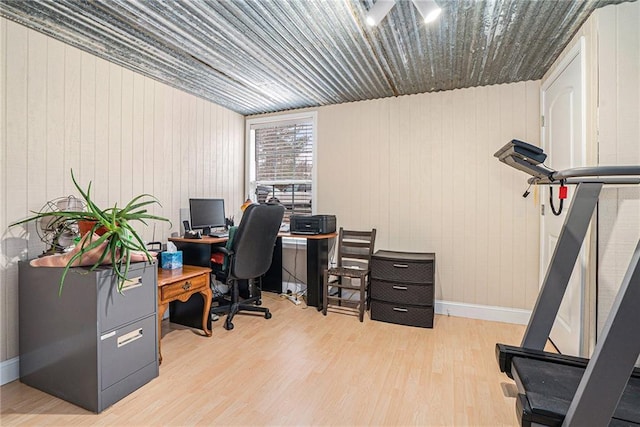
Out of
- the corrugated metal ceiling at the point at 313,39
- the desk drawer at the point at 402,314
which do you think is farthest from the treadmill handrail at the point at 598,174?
the desk drawer at the point at 402,314

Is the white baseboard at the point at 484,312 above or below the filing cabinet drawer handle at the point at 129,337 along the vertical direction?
below

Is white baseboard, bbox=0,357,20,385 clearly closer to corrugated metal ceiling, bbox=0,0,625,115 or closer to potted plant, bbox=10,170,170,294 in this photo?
potted plant, bbox=10,170,170,294

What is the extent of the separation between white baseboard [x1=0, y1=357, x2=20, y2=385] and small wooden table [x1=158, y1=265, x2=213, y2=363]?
847 millimetres

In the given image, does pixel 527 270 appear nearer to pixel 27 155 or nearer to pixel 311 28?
pixel 311 28

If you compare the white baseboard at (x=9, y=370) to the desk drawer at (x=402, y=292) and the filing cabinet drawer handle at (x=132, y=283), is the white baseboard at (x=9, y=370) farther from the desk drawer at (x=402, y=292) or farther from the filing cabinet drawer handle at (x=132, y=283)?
the desk drawer at (x=402, y=292)

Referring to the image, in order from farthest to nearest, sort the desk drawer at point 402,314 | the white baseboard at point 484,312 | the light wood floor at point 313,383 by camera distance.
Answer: the white baseboard at point 484,312
the desk drawer at point 402,314
the light wood floor at point 313,383

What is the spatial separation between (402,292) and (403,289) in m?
0.03

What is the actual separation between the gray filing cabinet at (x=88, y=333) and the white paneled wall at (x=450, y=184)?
2.38 meters

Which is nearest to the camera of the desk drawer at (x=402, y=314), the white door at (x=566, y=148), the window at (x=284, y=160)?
the white door at (x=566, y=148)

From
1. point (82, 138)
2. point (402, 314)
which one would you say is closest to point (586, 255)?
point (402, 314)

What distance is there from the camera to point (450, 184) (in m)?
3.30

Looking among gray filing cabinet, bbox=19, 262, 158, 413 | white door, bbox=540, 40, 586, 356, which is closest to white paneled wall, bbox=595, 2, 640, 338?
white door, bbox=540, 40, 586, 356

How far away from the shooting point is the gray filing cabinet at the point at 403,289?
296 cm

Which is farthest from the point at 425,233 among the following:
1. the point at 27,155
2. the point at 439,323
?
the point at 27,155
